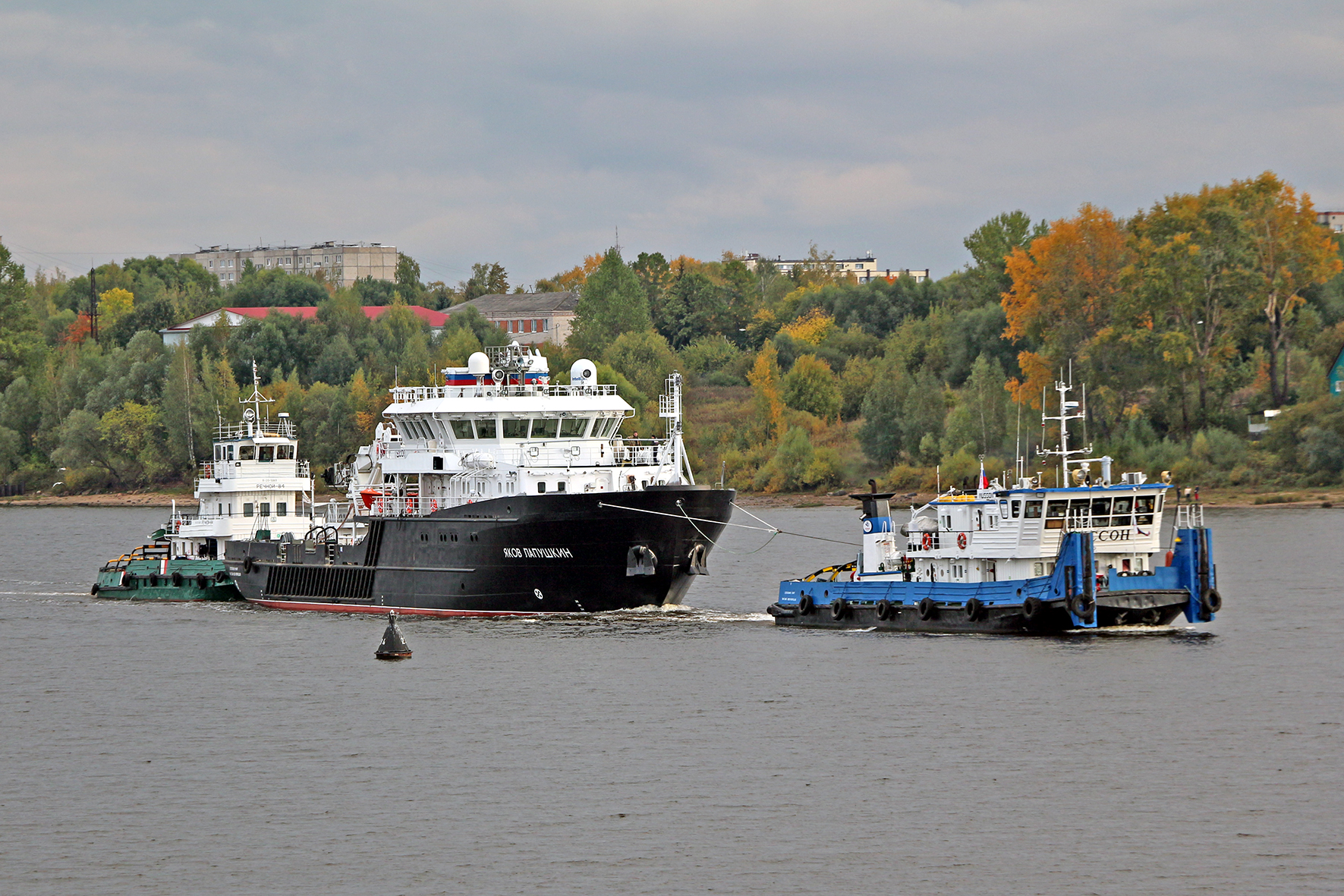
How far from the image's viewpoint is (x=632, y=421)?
11838cm

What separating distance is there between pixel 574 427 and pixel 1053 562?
16069 mm

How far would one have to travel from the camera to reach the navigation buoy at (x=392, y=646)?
4341 cm

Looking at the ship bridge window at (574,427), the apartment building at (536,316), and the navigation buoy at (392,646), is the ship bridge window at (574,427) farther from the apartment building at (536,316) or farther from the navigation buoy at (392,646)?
the apartment building at (536,316)

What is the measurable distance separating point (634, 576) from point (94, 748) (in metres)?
18.0

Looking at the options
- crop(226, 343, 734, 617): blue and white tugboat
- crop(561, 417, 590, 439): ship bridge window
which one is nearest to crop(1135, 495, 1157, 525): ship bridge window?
crop(226, 343, 734, 617): blue and white tugboat

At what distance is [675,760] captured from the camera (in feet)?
105

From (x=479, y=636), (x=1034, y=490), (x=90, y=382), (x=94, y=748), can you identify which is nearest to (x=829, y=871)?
(x=94, y=748)

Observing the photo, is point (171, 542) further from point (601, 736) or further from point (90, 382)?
point (90, 382)

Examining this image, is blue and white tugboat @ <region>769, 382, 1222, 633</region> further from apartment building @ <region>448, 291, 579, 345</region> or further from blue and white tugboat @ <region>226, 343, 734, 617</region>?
apartment building @ <region>448, 291, 579, 345</region>

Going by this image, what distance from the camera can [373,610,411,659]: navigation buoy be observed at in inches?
1709

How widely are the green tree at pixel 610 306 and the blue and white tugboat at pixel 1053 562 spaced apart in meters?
97.6

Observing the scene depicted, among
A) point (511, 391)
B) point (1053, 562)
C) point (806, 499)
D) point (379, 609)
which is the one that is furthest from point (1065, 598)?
Result: point (806, 499)

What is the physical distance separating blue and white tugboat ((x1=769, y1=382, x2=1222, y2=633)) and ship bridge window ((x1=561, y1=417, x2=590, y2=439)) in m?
11.3

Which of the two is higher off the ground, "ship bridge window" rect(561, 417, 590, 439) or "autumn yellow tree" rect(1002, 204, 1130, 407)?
"autumn yellow tree" rect(1002, 204, 1130, 407)
